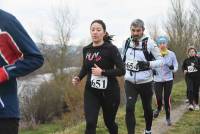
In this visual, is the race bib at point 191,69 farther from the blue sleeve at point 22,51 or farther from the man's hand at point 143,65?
the blue sleeve at point 22,51

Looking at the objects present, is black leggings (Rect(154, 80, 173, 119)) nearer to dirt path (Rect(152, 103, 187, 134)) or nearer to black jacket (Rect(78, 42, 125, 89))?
dirt path (Rect(152, 103, 187, 134))

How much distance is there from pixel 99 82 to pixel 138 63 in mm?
1298

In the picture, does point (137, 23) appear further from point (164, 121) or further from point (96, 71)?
point (164, 121)

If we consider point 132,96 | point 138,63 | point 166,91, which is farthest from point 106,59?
point 166,91

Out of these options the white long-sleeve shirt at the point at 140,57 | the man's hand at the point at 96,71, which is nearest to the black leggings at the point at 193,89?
the white long-sleeve shirt at the point at 140,57

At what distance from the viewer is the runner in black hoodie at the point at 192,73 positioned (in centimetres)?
1423

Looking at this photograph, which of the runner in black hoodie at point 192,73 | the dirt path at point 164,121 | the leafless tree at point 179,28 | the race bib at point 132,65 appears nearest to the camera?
the race bib at point 132,65

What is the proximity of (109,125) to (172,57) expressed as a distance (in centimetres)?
459

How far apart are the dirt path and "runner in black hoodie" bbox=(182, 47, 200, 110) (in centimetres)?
42

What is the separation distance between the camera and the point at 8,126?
3744 mm

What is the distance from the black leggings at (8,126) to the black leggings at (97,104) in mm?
3020

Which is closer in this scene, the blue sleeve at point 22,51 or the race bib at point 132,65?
the blue sleeve at point 22,51

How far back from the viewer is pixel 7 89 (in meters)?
3.75

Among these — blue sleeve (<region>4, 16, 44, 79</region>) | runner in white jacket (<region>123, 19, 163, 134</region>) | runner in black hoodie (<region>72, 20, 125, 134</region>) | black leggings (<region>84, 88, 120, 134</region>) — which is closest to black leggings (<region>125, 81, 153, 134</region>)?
runner in white jacket (<region>123, 19, 163, 134</region>)
